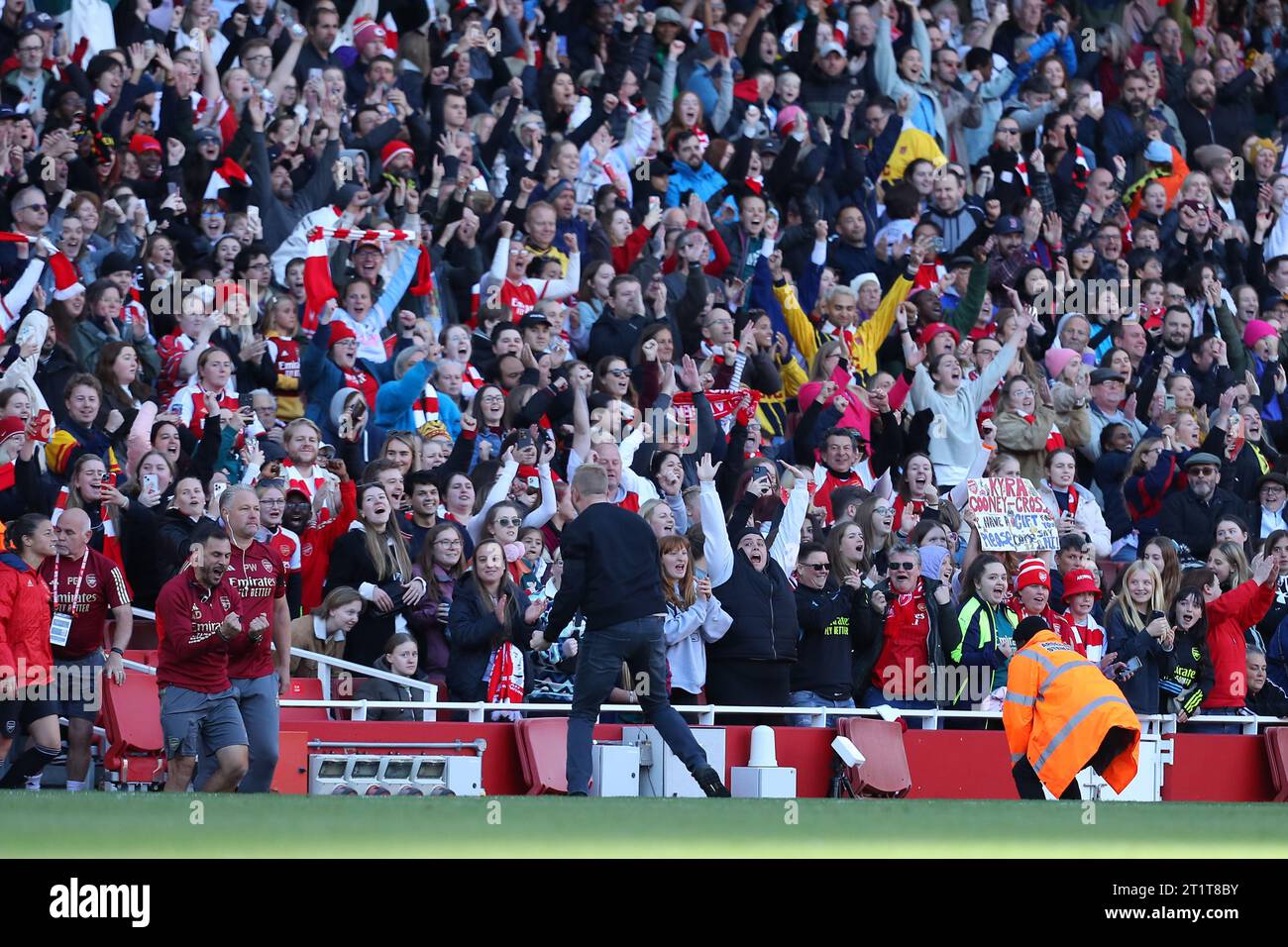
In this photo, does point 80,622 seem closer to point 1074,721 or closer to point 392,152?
point 1074,721

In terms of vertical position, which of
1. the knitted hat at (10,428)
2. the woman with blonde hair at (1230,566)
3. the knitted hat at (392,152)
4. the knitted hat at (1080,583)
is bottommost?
the knitted hat at (1080,583)

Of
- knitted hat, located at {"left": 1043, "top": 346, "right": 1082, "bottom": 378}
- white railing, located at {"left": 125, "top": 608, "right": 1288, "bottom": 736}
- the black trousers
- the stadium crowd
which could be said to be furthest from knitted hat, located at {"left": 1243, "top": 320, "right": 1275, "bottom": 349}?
the black trousers

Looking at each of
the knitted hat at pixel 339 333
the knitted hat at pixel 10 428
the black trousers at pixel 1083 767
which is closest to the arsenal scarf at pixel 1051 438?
the knitted hat at pixel 339 333

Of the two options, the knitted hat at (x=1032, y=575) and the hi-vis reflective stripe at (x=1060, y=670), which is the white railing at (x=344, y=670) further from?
the knitted hat at (x=1032, y=575)

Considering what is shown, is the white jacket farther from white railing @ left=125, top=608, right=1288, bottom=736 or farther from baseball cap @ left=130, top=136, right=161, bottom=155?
baseball cap @ left=130, top=136, right=161, bottom=155

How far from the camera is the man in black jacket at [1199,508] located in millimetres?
16156

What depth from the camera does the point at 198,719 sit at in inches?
419

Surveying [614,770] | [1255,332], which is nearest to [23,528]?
[614,770]

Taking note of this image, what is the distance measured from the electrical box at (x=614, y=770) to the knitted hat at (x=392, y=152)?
624 centimetres

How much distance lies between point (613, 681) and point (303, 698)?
2.17 meters

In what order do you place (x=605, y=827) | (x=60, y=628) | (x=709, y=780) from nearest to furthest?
1. (x=605, y=827)
2. (x=709, y=780)
3. (x=60, y=628)

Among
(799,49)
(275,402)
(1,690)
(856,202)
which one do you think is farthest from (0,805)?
(799,49)

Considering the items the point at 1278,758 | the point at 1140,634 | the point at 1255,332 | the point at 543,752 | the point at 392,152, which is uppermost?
the point at 392,152
